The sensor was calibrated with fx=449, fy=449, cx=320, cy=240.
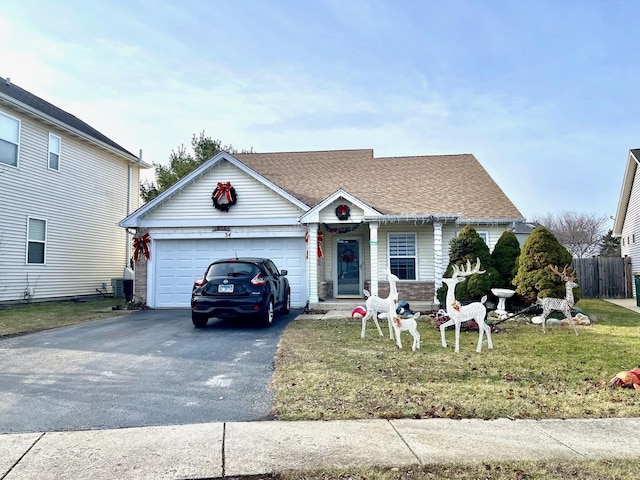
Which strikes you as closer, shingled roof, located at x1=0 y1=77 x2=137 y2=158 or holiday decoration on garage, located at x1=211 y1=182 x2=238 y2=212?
holiday decoration on garage, located at x1=211 y1=182 x2=238 y2=212

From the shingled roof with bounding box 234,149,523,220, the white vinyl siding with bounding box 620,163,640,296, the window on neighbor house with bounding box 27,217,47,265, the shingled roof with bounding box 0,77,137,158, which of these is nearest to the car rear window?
the shingled roof with bounding box 234,149,523,220

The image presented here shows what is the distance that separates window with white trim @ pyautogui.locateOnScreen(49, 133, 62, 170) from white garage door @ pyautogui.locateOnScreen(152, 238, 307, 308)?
5758 millimetres

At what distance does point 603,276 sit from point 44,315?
21.8 m

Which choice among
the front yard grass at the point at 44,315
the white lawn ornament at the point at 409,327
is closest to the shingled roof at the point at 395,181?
the white lawn ornament at the point at 409,327

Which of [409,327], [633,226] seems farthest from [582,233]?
[409,327]

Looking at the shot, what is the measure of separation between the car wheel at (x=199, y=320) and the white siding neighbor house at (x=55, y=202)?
862cm

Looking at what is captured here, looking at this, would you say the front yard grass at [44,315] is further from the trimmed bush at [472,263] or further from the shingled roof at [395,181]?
the trimmed bush at [472,263]

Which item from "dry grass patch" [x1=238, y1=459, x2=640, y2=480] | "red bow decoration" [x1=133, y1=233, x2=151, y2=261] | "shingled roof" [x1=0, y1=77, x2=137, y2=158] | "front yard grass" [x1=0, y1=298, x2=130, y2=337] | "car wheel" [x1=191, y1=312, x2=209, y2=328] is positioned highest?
"shingled roof" [x1=0, y1=77, x2=137, y2=158]

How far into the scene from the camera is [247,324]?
11273mm

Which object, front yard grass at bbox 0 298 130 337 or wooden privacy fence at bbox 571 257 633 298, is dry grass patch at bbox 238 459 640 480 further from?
wooden privacy fence at bbox 571 257 633 298

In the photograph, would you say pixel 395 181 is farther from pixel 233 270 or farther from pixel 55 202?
pixel 55 202

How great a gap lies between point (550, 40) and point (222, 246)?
37.5ft

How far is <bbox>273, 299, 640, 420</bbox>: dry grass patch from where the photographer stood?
4.84 m

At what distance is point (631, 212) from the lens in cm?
2158
